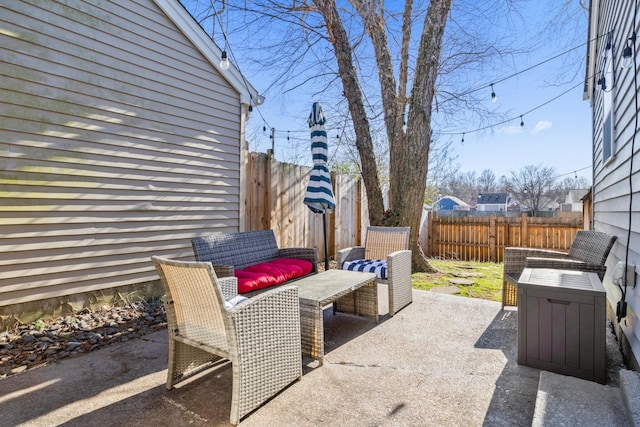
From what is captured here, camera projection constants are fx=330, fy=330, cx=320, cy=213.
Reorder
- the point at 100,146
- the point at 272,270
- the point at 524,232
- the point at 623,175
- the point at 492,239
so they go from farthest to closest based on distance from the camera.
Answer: the point at 492,239 < the point at 524,232 < the point at 100,146 < the point at 272,270 < the point at 623,175

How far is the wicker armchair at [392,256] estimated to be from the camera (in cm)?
341

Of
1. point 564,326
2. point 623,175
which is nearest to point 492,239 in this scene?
point 623,175

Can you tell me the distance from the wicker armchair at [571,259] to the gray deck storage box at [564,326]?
2.03 ft

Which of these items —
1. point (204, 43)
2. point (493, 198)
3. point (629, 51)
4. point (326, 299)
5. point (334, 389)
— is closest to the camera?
point (334, 389)

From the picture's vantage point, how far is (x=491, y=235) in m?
8.16

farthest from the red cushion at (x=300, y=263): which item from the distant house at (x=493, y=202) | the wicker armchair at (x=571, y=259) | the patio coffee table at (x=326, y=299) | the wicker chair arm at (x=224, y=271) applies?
the distant house at (x=493, y=202)

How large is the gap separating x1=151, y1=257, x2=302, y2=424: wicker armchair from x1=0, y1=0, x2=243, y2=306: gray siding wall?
2.27 metres

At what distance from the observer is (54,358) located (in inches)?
103

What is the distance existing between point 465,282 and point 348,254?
2.36m

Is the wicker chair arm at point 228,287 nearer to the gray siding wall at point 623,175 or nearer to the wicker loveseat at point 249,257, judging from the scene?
the wicker loveseat at point 249,257

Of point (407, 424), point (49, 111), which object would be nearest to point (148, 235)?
point (49, 111)

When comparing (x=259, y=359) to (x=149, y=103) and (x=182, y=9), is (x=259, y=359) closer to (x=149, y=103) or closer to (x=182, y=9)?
(x=149, y=103)

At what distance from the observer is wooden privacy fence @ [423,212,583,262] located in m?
7.49

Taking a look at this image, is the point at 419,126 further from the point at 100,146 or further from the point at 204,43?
the point at 100,146
